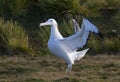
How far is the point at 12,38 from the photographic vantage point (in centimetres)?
1231

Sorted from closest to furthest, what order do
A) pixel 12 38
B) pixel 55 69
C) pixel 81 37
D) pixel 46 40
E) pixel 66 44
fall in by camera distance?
pixel 81 37 < pixel 66 44 < pixel 55 69 < pixel 12 38 < pixel 46 40

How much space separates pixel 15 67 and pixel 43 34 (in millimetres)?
2718

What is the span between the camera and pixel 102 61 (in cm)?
1099

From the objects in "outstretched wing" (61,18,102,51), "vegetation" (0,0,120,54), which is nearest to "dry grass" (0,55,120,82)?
"outstretched wing" (61,18,102,51)

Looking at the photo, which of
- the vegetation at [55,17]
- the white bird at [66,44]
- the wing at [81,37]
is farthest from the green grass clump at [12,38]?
the wing at [81,37]

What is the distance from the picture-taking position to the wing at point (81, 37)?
8.99m

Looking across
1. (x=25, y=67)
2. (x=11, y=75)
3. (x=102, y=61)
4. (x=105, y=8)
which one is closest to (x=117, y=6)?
(x=105, y=8)

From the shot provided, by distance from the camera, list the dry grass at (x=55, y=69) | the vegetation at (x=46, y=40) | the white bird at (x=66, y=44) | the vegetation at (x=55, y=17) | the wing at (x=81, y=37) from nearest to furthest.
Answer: the dry grass at (x=55, y=69) < the wing at (x=81, y=37) < the vegetation at (x=46, y=40) < the white bird at (x=66, y=44) < the vegetation at (x=55, y=17)

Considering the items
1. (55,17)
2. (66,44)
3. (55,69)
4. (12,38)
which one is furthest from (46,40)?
(66,44)

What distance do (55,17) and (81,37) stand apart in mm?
4624

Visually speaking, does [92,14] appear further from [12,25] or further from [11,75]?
[11,75]

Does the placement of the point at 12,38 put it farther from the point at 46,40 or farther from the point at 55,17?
the point at 55,17

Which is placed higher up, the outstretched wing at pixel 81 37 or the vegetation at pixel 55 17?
the outstretched wing at pixel 81 37

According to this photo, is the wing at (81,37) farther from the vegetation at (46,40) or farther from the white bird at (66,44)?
the vegetation at (46,40)
